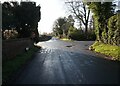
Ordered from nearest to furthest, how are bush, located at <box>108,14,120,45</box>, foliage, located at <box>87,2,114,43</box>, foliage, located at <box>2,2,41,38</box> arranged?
bush, located at <box>108,14,120,45</box>
foliage, located at <box>87,2,114,43</box>
foliage, located at <box>2,2,41,38</box>

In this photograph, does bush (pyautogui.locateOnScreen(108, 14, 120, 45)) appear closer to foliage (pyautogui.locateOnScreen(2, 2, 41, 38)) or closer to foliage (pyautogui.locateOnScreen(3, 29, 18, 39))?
foliage (pyautogui.locateOnScreen(3, 29, 18, 39))

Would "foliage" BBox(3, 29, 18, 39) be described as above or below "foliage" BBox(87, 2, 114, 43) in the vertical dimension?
below

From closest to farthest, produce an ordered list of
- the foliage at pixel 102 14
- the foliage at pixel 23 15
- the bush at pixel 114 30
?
the bush at pixel 114 30
the foliage at pixel 102 14
the foliage at pixel 23 15

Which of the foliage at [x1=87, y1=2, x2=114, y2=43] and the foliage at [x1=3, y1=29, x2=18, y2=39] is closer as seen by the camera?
the foliage at [x1=87, y1=2, x2=114, y2=43]

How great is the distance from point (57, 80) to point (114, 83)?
2637mm

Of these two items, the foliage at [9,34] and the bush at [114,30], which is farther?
the foliage at [9,34]

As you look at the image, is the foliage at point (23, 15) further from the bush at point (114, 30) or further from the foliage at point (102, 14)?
the bush at point (114, 30)

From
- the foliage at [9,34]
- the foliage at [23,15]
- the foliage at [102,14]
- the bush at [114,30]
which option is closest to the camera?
the bush at [114,30]

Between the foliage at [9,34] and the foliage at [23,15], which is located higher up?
the foliage at [23,15]

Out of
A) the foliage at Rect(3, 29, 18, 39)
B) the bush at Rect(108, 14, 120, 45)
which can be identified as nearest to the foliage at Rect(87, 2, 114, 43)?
the bush at Rect(108, 14, 120, 45)

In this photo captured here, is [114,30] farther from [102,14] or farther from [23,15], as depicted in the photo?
[23,15]

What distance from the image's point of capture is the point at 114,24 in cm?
2755

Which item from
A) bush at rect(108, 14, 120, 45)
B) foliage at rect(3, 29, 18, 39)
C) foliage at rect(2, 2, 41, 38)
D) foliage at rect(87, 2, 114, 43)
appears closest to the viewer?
bush at rect(108, 14, 120, 45)

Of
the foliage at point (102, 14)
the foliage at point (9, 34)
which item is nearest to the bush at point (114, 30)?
the foliage at point (102, 14)
